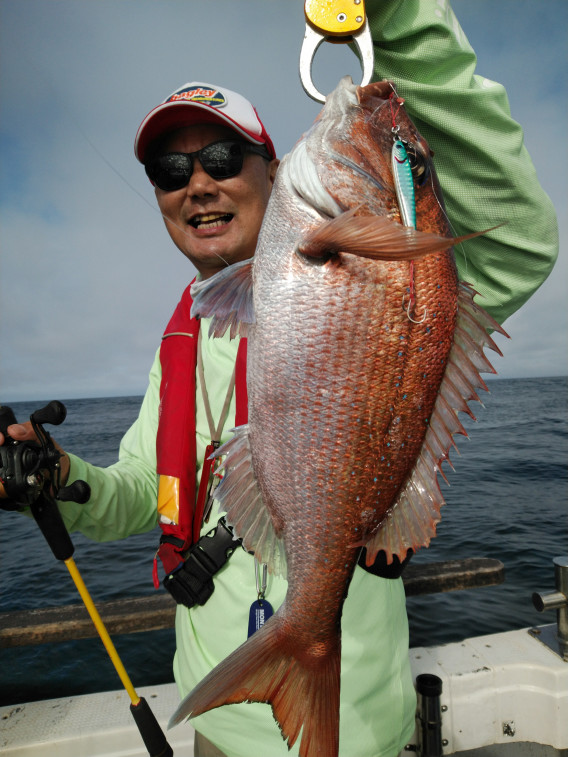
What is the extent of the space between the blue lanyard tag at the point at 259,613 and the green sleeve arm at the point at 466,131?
1.55m

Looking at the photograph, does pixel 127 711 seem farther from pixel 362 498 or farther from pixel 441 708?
pixel 362 498

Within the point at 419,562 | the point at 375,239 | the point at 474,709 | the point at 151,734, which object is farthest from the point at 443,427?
the point at 419,562

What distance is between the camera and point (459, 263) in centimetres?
212

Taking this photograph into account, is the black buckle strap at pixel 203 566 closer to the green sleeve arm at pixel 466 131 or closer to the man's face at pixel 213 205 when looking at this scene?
the man's face at pixel 213 205

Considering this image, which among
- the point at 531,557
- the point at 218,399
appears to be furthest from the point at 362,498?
the point at 531,557

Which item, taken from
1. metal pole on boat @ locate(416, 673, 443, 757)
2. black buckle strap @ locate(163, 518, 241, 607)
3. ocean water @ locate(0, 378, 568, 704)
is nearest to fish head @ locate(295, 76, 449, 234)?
black buckle strap @ locate(163, 518, 241, 607)

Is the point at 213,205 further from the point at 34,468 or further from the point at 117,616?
the point at 117,616

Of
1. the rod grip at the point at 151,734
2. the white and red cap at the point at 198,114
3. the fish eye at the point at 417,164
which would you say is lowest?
the rod grip at the point at 151,734

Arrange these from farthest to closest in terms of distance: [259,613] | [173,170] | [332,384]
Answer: [173,170]
[259,613]
[332,384]

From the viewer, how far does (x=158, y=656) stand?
6.90 metres

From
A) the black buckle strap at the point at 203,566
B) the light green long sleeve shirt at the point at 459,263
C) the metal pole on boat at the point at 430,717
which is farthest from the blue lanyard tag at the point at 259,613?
the metal pole on boat at the point at 430,717

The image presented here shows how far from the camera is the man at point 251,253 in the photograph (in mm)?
1753

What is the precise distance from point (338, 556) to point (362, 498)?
180mm

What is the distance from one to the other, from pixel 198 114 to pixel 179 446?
4.62 ft
